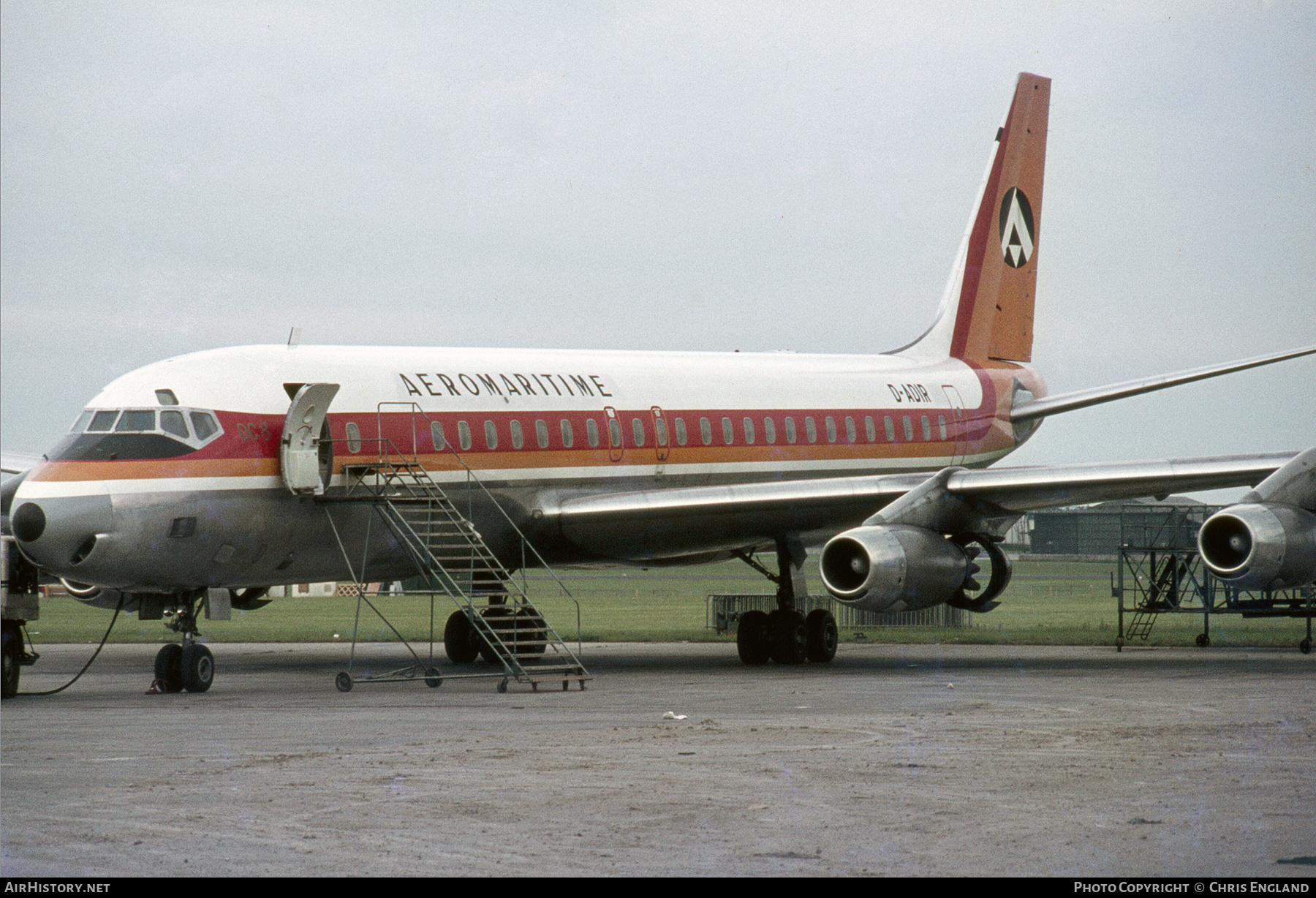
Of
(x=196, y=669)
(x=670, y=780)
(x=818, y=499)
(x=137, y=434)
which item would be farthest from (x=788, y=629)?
(x=670, y=780)

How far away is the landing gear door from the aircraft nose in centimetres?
237

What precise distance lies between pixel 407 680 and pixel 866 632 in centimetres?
1598

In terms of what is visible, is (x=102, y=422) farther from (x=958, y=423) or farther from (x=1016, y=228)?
(x=1016, y=228)

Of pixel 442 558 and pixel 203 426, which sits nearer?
pixel 203 426

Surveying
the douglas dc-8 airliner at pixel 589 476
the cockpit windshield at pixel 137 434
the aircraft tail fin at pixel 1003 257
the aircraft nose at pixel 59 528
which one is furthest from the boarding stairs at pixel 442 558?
the aircraft tail fin at pixel 1003 257

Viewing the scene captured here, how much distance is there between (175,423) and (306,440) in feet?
5.12

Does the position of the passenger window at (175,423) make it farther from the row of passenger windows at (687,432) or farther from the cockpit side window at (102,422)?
the row of passenger windows at (687,432)

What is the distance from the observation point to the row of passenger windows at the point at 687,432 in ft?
72.5

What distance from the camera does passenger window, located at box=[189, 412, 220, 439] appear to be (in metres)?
19.5

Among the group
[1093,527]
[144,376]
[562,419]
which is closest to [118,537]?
[144,376]

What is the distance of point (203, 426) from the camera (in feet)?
64.1

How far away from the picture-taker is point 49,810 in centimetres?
994

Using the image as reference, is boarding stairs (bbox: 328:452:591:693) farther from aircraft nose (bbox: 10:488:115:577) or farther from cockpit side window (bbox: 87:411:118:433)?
aircraft nose (bbox: 10:488:115:577)

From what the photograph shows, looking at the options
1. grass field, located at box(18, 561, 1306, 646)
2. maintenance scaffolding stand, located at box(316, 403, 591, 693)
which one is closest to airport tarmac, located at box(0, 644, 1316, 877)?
maintenance scaffolding stand, located at box(316, 403, 591, 693)
